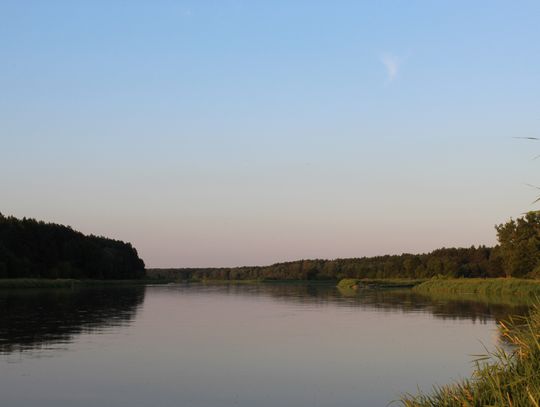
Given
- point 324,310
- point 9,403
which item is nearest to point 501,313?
point 324,310

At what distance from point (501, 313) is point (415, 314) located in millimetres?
6482

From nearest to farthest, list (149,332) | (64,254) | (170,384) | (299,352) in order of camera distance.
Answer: (170,384) < (299,352) < (149,332) < (64,254)

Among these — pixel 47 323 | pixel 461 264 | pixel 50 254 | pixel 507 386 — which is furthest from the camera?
pixel 461 264

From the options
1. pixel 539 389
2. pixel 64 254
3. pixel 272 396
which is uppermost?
pixel 64 254

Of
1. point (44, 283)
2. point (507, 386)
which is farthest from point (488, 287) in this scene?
point (507, 386)

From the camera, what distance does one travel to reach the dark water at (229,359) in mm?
18359

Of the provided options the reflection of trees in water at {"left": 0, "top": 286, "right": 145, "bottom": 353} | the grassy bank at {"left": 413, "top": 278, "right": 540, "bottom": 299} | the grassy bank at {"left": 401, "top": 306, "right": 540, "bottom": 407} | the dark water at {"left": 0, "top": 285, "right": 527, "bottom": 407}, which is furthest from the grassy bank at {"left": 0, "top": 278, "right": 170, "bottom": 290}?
the grassy bank at {"left": 401, "top": 306, "right": 540, "bottom": 407}

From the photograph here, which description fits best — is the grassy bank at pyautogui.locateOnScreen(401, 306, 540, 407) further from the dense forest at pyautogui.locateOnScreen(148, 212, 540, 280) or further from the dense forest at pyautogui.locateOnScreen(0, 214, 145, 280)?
the dense forest at pyautogui.locateOnScreen(0, 214, 145, 280)

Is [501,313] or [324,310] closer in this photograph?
[501,313]

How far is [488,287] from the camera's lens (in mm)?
84250

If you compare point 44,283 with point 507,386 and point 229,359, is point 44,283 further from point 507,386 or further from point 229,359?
point 507,386

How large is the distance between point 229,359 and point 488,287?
67145mm

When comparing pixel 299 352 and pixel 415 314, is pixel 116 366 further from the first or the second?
pixel 415 314

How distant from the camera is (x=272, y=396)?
18.3m
